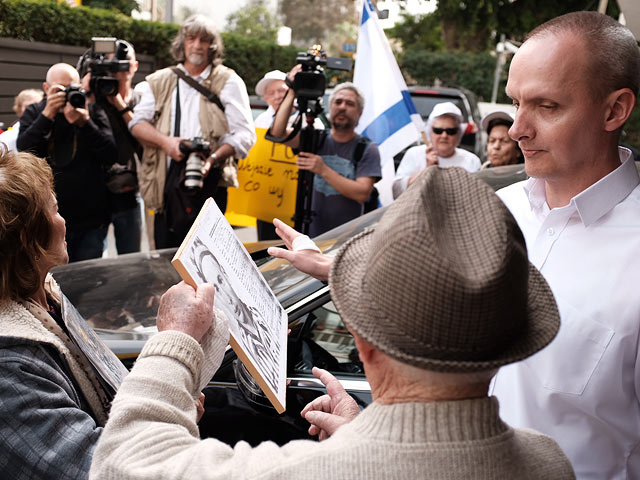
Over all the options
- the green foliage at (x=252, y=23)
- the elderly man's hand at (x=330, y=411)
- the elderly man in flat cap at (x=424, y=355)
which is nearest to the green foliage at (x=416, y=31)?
the green foliage at (x=252, y=23)

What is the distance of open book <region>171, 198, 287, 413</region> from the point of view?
1.56m

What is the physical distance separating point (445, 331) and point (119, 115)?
13.8ft

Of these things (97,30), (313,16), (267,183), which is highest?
(313,16)

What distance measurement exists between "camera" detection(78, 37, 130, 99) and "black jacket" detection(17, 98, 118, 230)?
0.20 meters

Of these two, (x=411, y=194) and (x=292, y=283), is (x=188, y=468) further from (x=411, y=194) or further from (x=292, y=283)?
(x=292, y=283)

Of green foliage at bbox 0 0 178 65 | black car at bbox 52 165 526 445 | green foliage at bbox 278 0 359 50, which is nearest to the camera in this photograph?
black car at bbox 52 165 526 445

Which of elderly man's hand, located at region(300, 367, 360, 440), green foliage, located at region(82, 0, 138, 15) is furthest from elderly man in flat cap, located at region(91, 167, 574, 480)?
green foliage, located at region(82, 0, 138, 15)

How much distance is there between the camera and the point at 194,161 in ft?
14.3

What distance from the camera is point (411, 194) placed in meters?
1.04

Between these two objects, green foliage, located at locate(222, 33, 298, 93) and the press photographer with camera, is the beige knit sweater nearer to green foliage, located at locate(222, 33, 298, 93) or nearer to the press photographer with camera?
the press photographer with camera

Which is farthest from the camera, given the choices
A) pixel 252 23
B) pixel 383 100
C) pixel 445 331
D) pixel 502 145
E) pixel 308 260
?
pixel 252 23

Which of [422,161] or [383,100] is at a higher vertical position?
[383,100]

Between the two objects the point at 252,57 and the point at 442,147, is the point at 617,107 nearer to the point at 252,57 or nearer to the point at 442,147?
the point at 442,147

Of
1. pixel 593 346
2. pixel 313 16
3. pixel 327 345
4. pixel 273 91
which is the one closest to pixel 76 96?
pixel 273 91
